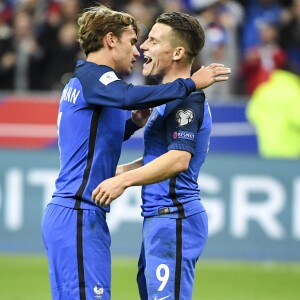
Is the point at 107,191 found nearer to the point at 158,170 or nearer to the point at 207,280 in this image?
the point at 158,170

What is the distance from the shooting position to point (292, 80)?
548 inches

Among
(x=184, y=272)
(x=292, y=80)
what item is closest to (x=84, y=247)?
(x=184, y=272)

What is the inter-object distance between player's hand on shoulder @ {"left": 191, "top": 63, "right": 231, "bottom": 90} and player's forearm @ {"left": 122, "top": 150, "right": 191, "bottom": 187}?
422mm

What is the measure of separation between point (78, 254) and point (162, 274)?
53 centimetres

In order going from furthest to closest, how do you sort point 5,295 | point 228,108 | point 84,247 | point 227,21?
point 227,21 → point 228,108 → point 5,295 → point 84,247

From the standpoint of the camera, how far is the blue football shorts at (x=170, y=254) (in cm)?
572

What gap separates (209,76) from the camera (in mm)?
5645

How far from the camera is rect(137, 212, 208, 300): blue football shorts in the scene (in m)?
5.72

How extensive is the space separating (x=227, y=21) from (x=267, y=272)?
→ 186 inches

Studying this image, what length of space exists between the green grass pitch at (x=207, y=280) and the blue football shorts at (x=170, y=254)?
3.66m

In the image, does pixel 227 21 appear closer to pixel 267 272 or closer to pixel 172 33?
pixel 267 272

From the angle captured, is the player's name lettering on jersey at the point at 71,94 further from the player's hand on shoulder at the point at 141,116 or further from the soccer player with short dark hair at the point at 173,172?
the player's hand on shoulder at the point at 141,116

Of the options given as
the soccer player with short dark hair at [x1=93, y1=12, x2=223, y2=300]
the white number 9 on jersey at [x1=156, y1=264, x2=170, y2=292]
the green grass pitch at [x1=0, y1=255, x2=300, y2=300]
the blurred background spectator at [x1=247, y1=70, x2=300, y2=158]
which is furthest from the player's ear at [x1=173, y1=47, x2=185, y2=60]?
the blurred background spectator at [x1=247, y1=70, x2=300, y2=158]

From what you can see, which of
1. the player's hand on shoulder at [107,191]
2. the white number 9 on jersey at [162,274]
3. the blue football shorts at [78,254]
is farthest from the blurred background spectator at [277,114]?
the player's hand on shoulder at [107,191]
